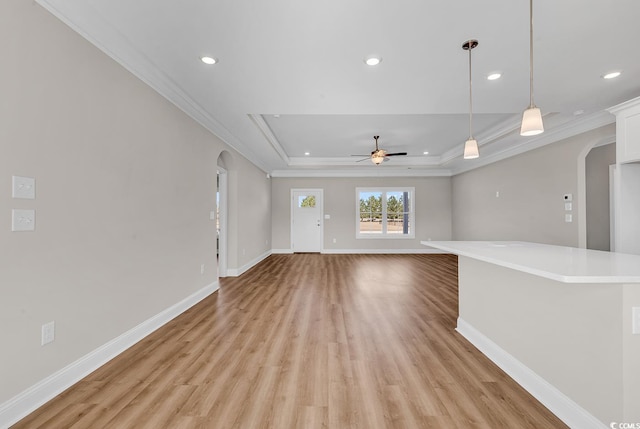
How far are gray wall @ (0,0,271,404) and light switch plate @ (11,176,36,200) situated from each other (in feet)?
0.11

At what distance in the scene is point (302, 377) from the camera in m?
1.98

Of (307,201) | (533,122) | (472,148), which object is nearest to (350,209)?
(307,201)

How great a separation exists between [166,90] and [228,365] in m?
2.75

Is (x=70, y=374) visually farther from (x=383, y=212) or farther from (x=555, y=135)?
(x=383, y=212)

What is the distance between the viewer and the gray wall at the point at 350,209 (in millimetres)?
8492

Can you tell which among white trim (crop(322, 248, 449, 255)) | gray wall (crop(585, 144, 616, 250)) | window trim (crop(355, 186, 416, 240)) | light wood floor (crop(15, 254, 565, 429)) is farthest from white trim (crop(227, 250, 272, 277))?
gray wall (crop(585, 144, 616, 250))

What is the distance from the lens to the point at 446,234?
28.2 feet

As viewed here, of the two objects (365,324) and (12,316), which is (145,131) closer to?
(12,316)

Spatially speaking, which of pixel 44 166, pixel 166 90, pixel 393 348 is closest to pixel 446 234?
pixel 393 348

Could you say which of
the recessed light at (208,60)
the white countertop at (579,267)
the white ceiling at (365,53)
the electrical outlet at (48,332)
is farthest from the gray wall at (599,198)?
the electrical outlet at (48,332)

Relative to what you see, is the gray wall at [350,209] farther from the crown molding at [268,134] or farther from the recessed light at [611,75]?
the recessed light at [611,75]

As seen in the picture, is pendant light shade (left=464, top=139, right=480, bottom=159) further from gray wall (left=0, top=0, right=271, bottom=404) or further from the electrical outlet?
the electrical outlet

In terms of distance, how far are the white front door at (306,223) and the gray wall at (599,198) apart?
6.12 meters

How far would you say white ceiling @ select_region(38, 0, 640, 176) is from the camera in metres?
1.87
